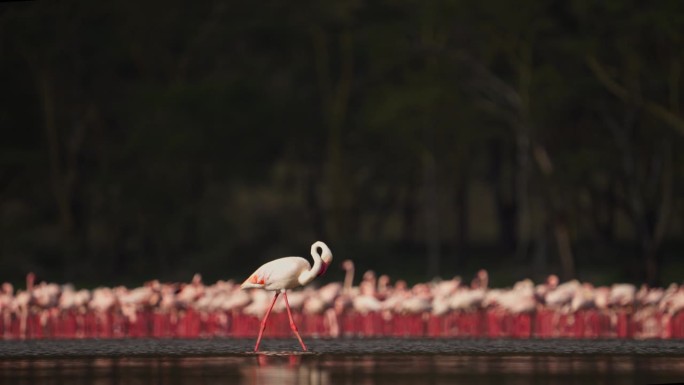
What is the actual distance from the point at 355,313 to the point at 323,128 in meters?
29.1

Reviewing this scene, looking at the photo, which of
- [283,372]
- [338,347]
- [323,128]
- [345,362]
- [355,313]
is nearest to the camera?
[283,372]

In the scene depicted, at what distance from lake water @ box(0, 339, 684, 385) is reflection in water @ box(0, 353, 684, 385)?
0.5 inches

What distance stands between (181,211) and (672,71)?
61.3ft

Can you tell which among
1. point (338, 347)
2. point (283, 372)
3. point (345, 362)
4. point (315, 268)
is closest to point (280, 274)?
point (315, 268)

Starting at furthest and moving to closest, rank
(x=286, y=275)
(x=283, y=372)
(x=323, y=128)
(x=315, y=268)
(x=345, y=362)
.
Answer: (x=323, y=128) < (x=286, y=275) < (x=315, y=268) < (x=345, y=362) < (x=283, y=372)

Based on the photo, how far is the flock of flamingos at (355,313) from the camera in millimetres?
30656

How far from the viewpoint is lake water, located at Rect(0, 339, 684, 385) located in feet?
69.0

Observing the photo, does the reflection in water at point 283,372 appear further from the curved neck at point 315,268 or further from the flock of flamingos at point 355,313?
the flock of flamingos at point 355,313

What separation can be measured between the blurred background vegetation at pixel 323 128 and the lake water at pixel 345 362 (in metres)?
19.6

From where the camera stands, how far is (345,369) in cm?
2269

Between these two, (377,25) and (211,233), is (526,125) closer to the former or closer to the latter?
(377,25)

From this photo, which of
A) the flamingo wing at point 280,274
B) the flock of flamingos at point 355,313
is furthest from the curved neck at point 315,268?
the flock of flamingos at point 355,313

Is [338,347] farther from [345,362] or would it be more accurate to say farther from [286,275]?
[345,362]

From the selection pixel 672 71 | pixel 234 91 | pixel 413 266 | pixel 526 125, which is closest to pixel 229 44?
pixel 234 91
